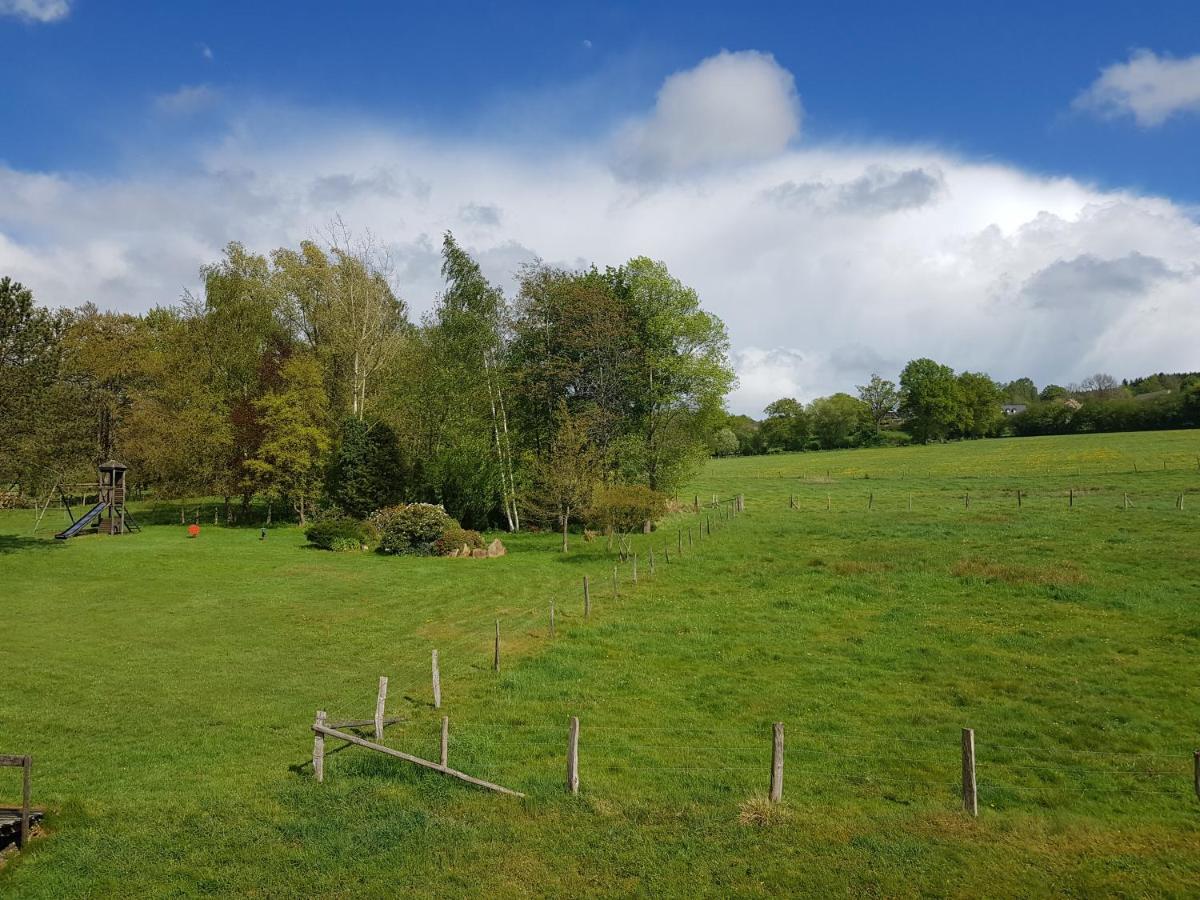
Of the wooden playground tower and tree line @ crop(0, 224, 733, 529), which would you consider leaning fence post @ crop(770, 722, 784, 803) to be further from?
the wooden playground tower

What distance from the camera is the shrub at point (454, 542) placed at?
46.9 m

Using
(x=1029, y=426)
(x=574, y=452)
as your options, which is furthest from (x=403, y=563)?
(x=1029, y=426)

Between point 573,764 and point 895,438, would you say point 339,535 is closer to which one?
point 573,764

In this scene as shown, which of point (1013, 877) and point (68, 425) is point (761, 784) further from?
point (68, 425)

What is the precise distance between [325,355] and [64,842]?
55685 mm

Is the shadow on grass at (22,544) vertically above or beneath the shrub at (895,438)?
beneath

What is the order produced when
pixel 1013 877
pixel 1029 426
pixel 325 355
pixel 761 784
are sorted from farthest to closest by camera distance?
1. pixel 1029 426
2. pixel 325 355
3. pixel 761 784
4. pixel 1013 877

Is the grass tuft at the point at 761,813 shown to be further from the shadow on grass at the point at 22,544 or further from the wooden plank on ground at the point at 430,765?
the shadow on grass at the point at 22,544

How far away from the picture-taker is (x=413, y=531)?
47469 millimetres

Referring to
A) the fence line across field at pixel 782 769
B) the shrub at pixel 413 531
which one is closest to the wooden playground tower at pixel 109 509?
the shrub at pixel 413 531

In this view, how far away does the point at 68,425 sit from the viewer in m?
47.0

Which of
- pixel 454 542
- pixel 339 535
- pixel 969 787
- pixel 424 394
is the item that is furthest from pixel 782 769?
pixel 424 394

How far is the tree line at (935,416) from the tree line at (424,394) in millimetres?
76695

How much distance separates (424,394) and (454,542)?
18739 mm
